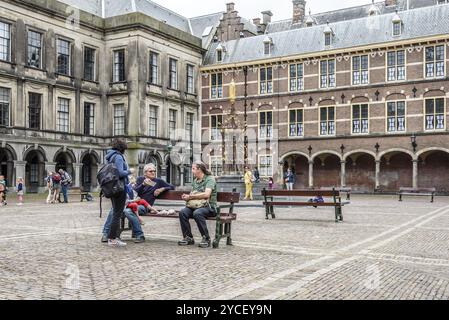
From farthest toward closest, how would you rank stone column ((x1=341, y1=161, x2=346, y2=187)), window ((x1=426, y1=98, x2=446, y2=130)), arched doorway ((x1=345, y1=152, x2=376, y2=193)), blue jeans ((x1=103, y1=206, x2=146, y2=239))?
arched doorway ((x1=345, y1=152, x2=376, y2=193)), stone column ((x1=341, y1=161, x2=346, y2=187)), window ((x1=426, y1=98, x2=446, y2=130)), blue jeans ((x1=103, y1=206, x2=146, y2=239))

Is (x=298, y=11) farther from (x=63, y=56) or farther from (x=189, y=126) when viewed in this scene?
(x=63, y=56)

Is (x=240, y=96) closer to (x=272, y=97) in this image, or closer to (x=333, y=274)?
(x=272, y=97)

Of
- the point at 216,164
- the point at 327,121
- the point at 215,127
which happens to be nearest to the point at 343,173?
the point at 327,121

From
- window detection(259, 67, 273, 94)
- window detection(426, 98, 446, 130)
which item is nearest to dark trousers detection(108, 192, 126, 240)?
window detection(426, 98, 446, 130)

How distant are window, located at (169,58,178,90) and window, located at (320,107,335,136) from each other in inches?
471

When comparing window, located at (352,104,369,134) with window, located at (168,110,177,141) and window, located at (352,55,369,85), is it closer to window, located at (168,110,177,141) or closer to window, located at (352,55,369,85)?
window, located at (352,55,369,85)

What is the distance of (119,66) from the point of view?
3809cm

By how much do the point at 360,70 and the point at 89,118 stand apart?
66.1 ft

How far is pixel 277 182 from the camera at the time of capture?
40.9 meters

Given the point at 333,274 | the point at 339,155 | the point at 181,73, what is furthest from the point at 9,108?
the point at 333,274

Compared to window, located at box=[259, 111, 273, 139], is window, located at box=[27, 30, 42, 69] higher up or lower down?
Answer: higher up

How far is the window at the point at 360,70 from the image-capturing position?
3778cm

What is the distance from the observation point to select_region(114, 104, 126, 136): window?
124ft
